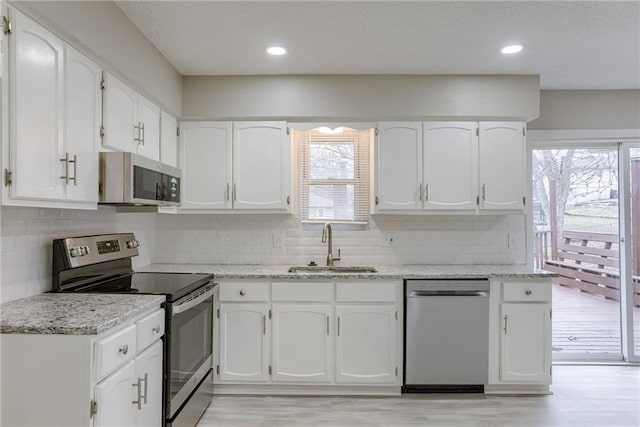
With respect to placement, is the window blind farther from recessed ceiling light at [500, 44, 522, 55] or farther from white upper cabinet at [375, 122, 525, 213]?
recessed ceiling light at [500, 44, 522, 55]

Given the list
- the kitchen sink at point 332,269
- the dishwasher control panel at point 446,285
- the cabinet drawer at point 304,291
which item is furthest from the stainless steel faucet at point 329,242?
the dishwasher control panel at point 446,285

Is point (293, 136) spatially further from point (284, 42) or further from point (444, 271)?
point (444, 271)

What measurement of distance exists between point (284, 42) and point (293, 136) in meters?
0.95

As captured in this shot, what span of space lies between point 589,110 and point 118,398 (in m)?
4.19

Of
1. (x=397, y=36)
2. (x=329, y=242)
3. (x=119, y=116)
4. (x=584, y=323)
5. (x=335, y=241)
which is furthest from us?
(x=584, y=323)

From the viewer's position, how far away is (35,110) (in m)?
1.65

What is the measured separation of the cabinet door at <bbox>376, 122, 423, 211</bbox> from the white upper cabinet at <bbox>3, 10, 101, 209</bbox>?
2.05m

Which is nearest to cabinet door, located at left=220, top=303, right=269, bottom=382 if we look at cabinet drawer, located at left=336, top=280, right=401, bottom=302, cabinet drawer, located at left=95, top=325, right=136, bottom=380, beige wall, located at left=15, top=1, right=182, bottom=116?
cabinet drawer, located at left=336, top=280, right=401, bottom=302

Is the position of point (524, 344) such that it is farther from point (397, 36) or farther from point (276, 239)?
point (397, 36)

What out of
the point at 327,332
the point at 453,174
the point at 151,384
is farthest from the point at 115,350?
the point at 453,174

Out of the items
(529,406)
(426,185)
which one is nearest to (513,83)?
(426,185)

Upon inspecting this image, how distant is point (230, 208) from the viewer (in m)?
3.28

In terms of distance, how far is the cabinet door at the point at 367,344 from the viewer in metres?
2.93

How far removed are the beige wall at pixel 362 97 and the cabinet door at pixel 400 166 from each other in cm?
12
